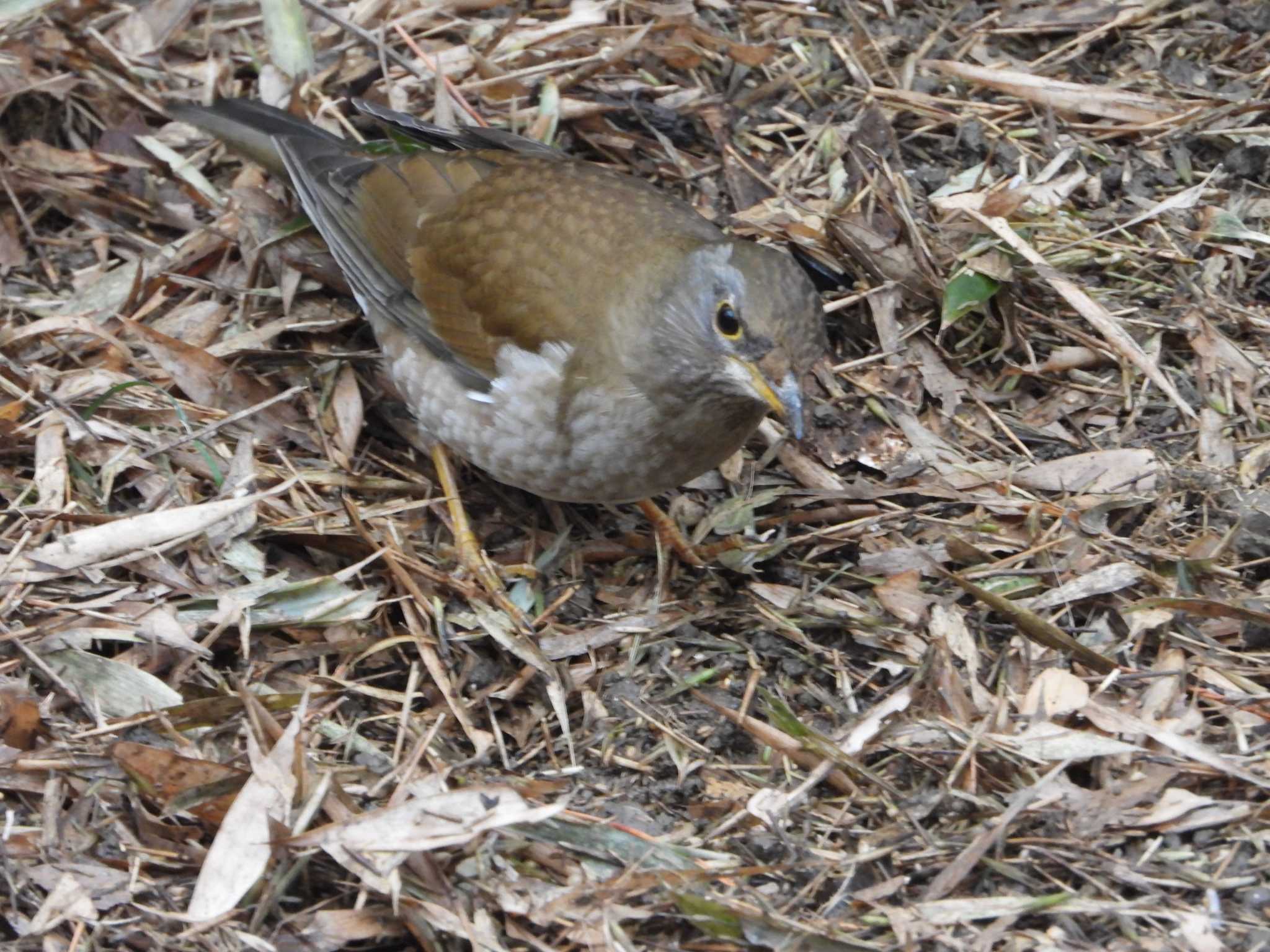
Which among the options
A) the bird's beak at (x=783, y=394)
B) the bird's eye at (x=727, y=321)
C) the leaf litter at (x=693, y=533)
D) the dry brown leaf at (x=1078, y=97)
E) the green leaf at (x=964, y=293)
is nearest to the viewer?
the leaf litter at (x=693, y=533)

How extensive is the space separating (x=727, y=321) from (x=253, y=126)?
2316mm

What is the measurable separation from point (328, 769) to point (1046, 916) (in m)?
1.96

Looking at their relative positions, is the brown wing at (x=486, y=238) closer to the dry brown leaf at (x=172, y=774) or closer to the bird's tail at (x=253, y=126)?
the bird's tail at (x=253, y=126)

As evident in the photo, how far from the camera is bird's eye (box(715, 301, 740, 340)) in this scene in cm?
461

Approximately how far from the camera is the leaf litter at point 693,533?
12.8ft

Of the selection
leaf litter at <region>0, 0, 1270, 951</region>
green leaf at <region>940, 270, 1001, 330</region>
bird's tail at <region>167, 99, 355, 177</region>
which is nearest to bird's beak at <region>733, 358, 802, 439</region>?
leaf litter at <region>0, 0, 1270, 951</region>

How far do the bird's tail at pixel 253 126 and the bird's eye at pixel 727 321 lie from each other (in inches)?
75.4

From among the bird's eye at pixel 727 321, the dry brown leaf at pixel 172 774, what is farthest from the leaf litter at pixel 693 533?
the bird's eye at pixel 727 321

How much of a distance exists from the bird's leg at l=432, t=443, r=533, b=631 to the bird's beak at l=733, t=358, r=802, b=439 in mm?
1140

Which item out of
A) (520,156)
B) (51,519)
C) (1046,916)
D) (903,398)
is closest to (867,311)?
(903,398)

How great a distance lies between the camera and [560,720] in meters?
4.61

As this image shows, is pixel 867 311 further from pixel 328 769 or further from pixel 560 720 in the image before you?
pixel 328 769

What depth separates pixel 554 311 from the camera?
5.05 meters

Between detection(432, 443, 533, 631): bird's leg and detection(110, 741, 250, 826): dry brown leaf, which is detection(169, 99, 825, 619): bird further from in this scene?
detection(110, 741, 250, 826): dry brown leaf
